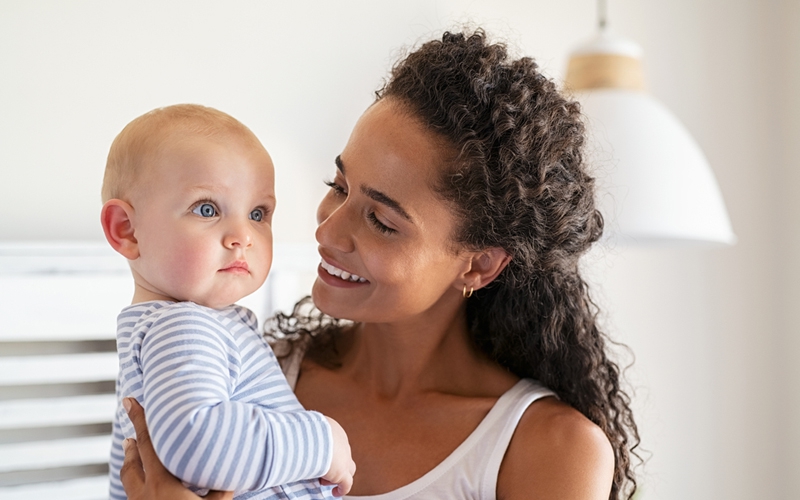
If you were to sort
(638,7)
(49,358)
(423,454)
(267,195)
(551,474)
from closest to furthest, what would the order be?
(267,195)
(551,474)
(423,454)
(49,358)
(638,7)

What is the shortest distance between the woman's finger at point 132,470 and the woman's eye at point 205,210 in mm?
361

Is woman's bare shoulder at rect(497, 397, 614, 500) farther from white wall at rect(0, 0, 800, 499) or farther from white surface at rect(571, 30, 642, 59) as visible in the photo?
white surface at rect(571, 30, 642, 59)

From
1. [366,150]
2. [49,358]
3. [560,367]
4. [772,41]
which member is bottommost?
[49,358]

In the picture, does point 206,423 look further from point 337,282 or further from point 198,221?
point 337,282

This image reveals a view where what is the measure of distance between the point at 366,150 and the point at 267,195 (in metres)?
0.24

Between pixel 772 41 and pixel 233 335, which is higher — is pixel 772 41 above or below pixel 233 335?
above

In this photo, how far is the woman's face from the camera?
132 centimetres

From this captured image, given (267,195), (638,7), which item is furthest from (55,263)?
(638,7)

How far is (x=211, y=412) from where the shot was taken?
36.2 inches

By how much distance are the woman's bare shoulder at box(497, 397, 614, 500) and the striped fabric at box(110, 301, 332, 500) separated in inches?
16.1

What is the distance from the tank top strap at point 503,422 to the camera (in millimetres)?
1366

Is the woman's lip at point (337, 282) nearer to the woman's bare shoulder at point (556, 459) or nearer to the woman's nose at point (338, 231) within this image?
the woman's nose at point (338, 231)

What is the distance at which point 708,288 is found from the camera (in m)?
2.82

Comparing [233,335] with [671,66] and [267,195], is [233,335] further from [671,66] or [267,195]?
[671,66]
